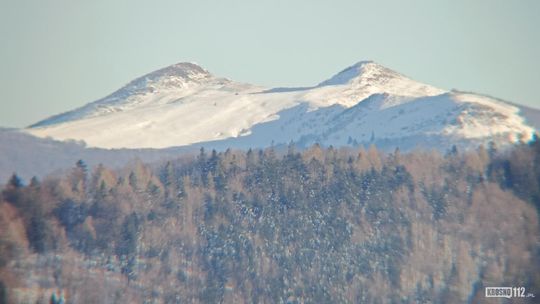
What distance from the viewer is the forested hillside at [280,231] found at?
9706cm

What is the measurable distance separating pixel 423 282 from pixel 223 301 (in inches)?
747

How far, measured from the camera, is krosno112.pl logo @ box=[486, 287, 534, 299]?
91688mm

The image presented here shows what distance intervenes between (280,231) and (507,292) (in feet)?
90.2

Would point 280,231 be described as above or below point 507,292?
above

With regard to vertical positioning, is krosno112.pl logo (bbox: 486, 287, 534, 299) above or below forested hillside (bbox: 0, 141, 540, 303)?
below

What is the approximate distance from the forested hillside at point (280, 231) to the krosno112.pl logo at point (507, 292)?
2.56 ft

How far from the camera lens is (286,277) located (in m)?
103

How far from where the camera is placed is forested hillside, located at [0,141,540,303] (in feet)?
318

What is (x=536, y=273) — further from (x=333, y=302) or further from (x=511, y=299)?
(x=333, y=302)

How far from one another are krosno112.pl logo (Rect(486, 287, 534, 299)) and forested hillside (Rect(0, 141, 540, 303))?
781 mm

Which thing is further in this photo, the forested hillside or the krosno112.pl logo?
the forested hillside

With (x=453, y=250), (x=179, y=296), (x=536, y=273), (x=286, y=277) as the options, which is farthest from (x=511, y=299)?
(x=179, y=296)

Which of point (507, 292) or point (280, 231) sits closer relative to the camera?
point (507, 292)

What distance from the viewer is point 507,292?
309 feet
